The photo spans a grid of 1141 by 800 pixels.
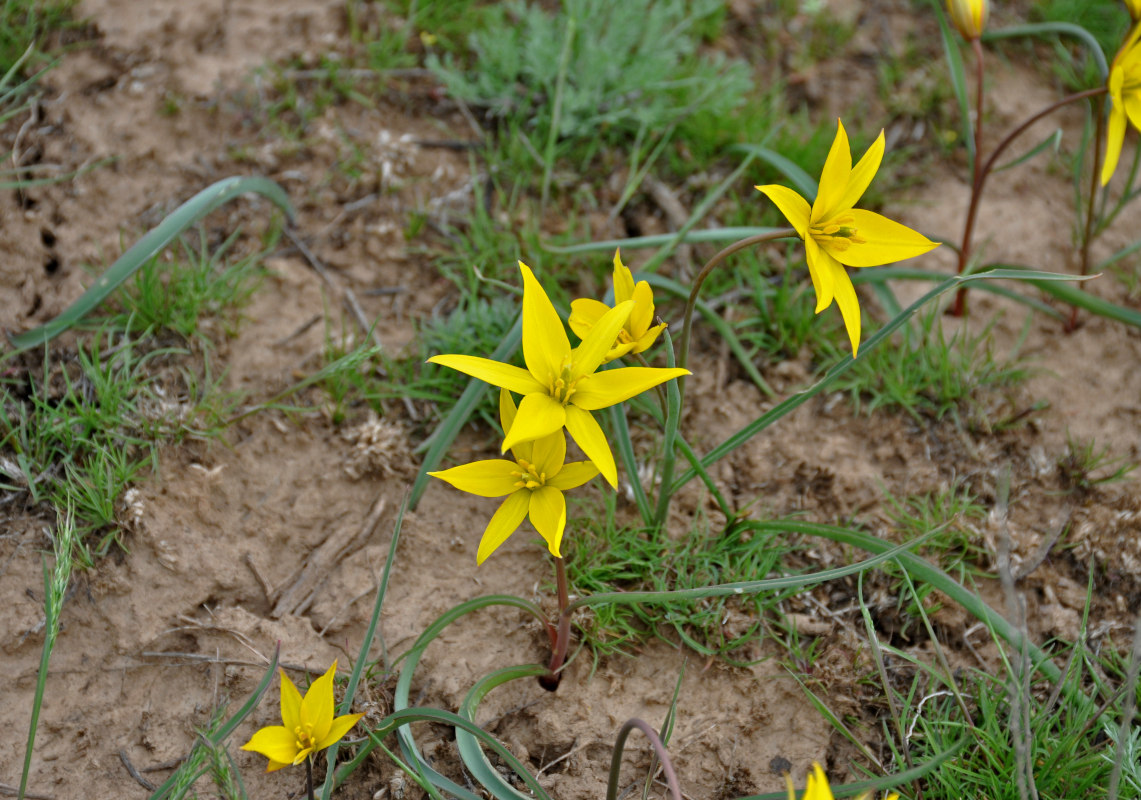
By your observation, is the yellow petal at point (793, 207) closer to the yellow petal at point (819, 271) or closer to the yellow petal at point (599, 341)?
the yellow petal at point (819, 271)

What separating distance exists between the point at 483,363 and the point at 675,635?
92 centimetres

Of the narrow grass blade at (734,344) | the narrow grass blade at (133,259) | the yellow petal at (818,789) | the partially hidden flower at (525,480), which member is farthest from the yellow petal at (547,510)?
the narrow grass blade at (133,259)

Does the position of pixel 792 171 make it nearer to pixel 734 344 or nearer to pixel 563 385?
pixel 734 344

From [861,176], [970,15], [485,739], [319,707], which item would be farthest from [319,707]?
[970,15]

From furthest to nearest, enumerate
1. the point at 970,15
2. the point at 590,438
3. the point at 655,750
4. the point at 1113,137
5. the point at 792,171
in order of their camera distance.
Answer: the point at 792,171 → the point at 970,15 → the point at 1113,137 → the point at 590,438 → the point at 655,750

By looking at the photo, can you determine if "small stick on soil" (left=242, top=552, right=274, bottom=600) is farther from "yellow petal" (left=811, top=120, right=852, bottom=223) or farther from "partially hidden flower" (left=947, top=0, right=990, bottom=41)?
"partially hidden flower" (left=947, top=0, right=990, bottom=41)

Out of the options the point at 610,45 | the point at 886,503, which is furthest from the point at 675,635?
the point at 610,45

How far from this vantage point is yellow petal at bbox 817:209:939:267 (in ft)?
5.09

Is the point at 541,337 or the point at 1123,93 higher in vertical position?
the point at 1123,93

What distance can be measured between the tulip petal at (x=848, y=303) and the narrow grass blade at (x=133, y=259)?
1598 mm

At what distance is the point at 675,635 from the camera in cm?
196

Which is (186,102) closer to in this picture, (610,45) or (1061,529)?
(610,45)

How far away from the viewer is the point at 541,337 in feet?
4.88

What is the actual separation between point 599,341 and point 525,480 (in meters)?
0.31
